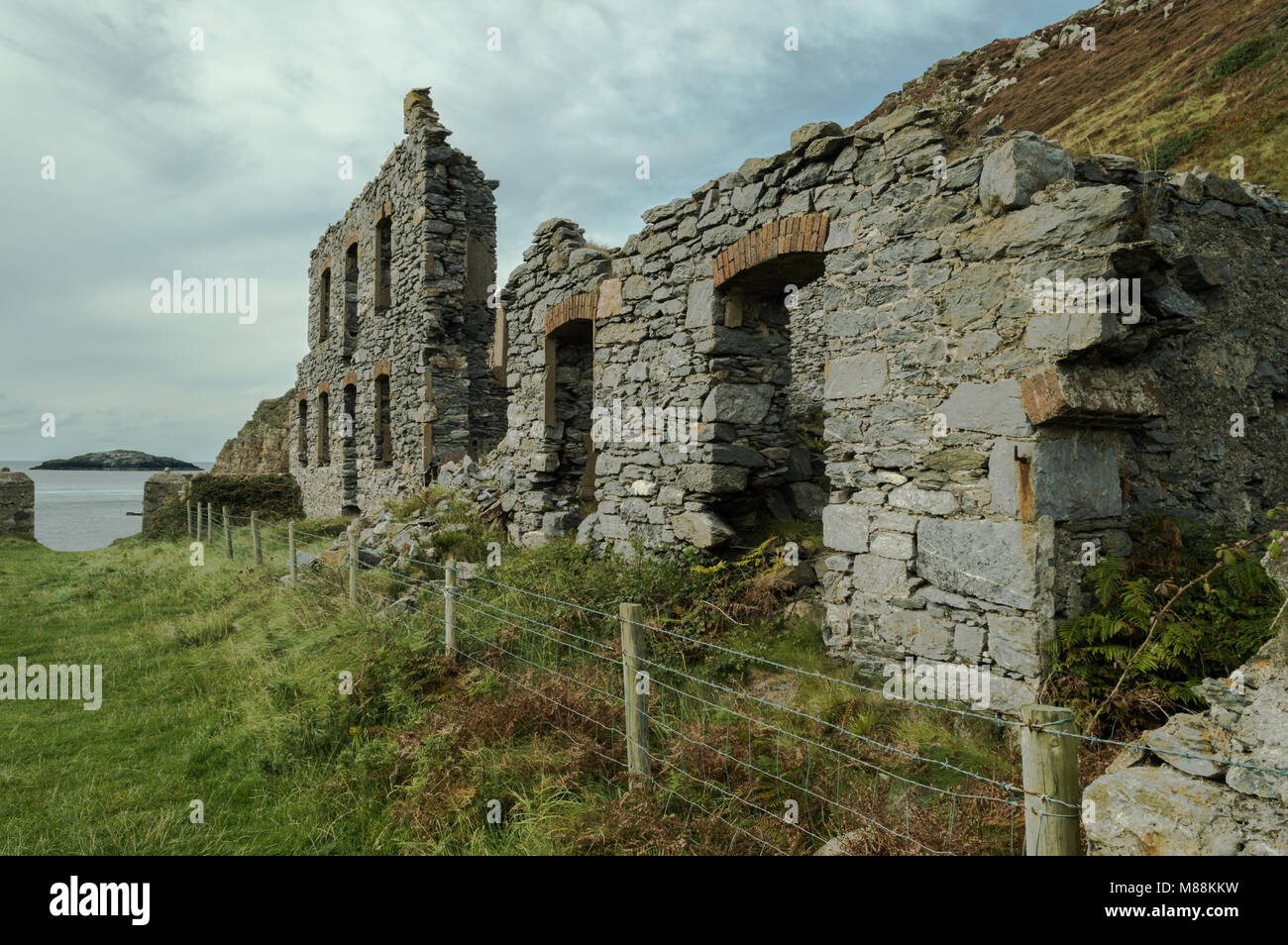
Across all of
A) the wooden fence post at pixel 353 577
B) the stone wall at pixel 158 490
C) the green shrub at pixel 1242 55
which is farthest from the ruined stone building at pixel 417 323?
the green shrub at pixel 1242 55

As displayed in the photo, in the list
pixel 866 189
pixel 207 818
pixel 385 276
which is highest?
pixel 385 276

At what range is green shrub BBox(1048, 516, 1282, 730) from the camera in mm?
3510

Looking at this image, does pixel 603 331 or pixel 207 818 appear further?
pixel 603 331

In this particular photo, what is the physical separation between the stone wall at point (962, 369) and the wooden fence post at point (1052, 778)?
2.05 m

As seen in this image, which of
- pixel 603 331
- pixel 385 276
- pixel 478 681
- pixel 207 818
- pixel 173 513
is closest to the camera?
pixel 207 818

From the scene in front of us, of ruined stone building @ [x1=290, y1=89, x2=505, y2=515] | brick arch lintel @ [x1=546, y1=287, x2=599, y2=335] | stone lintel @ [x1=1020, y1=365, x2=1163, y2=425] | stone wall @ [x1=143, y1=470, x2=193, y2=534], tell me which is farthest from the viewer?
stone wall @ [x1=143, y1=470, x2=193, y2=534]

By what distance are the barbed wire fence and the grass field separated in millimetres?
26

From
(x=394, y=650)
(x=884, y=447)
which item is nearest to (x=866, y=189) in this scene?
(x=884, y=447)

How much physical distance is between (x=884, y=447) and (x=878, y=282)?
48.2 inches

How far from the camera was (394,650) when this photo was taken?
524 cm

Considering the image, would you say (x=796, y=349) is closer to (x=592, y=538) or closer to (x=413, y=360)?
(x=592, y=538)

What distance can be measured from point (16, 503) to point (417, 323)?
1392 cm

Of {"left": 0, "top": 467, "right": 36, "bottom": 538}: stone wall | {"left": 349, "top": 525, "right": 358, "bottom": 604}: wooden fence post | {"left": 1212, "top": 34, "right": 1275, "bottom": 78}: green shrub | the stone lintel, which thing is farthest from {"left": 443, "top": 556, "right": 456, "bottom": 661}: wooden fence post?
{"left": 1212, "top": 34, "right": 1275, "bottom": 78}: green shrub

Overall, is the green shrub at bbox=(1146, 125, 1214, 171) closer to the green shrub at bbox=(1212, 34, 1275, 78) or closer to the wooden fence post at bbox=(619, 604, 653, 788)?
the green shrub at bbox=(1212, 34, 1275, 78)
